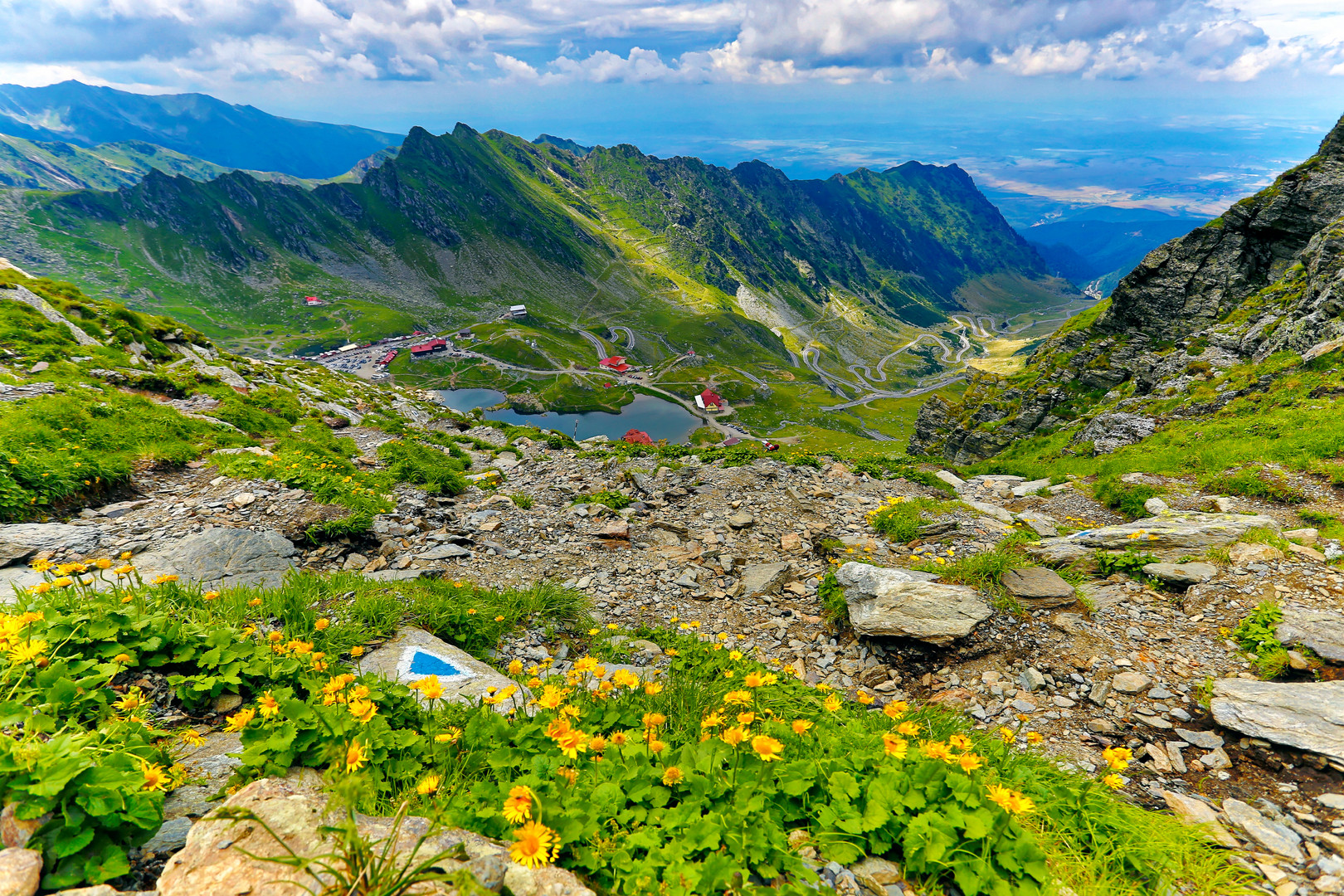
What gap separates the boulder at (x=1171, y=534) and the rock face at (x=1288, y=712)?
4.26m

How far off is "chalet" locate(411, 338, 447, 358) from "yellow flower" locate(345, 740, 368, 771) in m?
180

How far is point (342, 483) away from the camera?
563 inches

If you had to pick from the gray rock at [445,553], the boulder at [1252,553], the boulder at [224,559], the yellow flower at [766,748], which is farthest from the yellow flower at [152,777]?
the boulder at [1252,553]

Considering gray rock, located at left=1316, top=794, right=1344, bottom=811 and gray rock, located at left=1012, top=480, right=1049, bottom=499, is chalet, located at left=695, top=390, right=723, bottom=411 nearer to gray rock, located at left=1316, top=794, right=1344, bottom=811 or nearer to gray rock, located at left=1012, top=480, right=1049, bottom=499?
gray rock, located at left=1012, top=480, right=1049, bottom=499

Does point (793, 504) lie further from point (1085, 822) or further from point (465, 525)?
point (1085, 822)

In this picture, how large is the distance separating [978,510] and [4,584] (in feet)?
68.3

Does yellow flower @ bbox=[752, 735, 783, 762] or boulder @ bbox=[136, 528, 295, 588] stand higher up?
yellow flower @ bbox=[752, 735, 783, 762]

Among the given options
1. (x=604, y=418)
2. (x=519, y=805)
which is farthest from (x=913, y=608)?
(x=604, y=418)

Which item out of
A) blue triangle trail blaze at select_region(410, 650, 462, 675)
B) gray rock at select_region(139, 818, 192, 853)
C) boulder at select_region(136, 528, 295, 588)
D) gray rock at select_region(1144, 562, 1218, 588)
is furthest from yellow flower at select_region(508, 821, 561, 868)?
gray rock at select_region(1144, 562, 1218, 588)

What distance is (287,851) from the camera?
8.41ft

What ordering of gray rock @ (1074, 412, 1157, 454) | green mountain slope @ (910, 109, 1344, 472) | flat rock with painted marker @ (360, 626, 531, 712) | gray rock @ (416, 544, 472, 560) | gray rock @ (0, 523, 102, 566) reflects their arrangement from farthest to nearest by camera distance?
1. gray rock @ (1074, 412, 1157, 454)
2. green mountain slope @ (910, 109, 1344, 472)
3. gray rock @ (416, 544, 472, 560)
4. gray rock @ (0, 523, 102, 566)
5. flat rock with painted marker @ (360, 626, 531, 712)

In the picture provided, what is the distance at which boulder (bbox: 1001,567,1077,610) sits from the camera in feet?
29.3

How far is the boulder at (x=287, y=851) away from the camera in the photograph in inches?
104

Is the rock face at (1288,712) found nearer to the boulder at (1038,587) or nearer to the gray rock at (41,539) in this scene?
the boulder at (1038,587)
